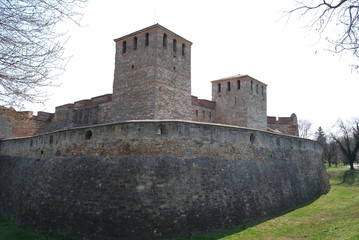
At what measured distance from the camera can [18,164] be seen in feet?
49.3

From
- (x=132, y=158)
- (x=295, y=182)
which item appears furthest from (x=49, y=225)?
(x=295, y=182)

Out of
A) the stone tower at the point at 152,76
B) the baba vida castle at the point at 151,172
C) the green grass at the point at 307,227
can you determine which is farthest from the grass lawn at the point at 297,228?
the stone tower at the point at 152,76

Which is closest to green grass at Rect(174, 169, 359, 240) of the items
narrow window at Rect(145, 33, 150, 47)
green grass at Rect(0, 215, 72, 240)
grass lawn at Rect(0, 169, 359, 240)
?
grass lawn at Rect(0, 169, 359, 240)

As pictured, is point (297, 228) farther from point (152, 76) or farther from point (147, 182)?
point (152, 76)

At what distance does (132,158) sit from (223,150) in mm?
3944

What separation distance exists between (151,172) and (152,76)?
8.45 metres

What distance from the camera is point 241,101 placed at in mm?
23219

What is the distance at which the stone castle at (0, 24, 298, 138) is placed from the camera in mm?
16859

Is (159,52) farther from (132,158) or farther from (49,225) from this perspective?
(49,225)

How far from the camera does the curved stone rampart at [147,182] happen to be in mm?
9269

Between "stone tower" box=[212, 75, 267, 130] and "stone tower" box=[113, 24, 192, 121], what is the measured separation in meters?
6.33

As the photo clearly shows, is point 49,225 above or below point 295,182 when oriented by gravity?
below

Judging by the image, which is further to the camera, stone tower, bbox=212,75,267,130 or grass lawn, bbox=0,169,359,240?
stone tower, bbox=212,75,267,130

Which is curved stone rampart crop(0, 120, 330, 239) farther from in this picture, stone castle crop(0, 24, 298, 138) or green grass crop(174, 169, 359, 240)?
stone castle crop(0, 24, 298, 138)
